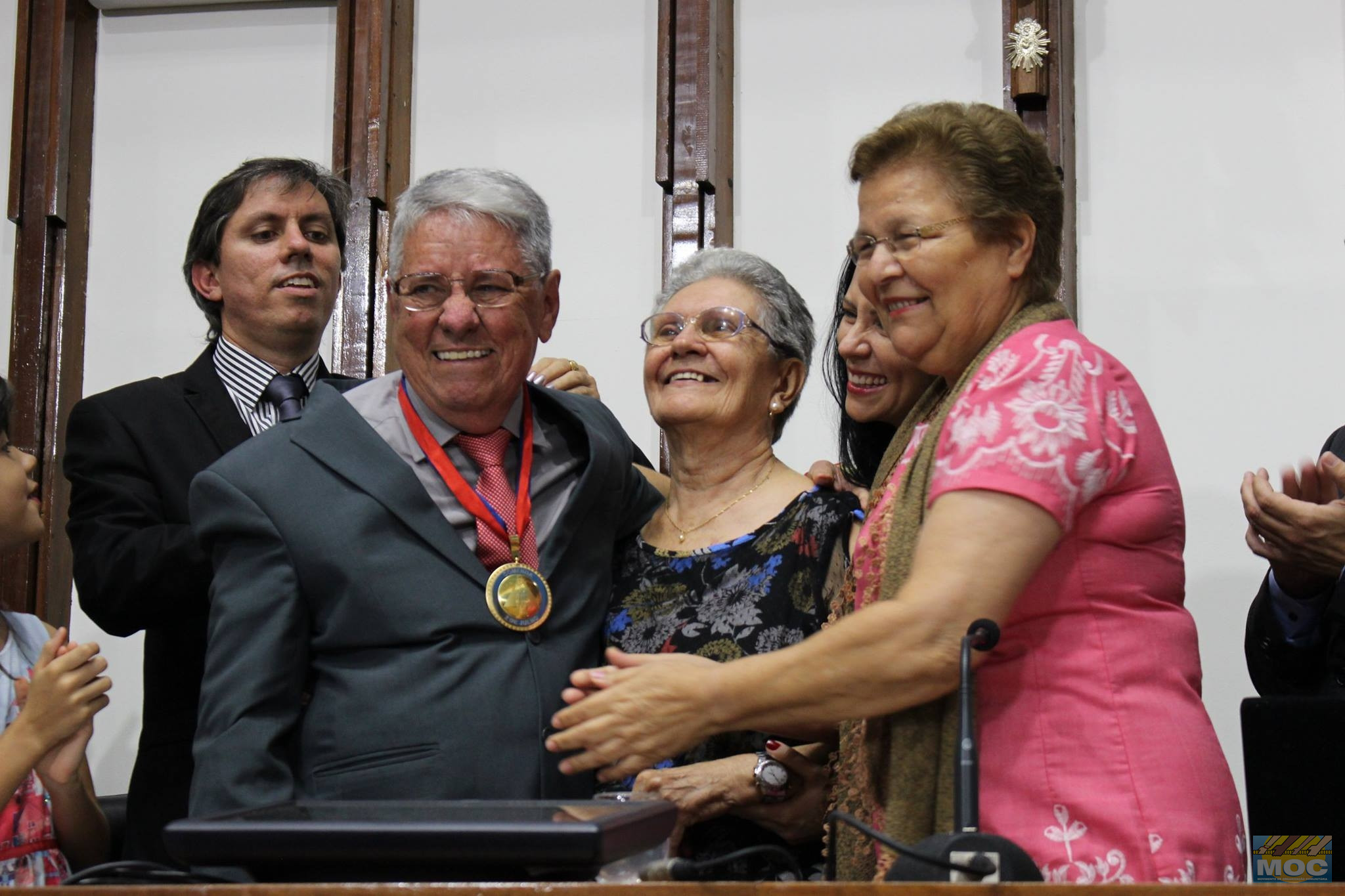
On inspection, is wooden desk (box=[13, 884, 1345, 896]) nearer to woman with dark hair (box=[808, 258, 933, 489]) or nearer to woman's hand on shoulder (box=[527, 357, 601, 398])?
woman with dark hair (box=[808, 258, 933, 489])

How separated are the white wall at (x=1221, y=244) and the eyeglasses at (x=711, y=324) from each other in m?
1.29

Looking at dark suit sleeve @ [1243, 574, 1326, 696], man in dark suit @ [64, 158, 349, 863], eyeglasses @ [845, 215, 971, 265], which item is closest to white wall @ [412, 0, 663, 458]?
man in dark suit @ [64, 158, 349, 863]

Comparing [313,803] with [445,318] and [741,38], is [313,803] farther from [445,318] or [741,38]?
[741,38]

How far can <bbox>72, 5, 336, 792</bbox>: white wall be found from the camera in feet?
12.2

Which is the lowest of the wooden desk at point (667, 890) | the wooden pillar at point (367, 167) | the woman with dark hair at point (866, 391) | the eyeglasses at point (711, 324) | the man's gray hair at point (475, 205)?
the wooden desk at point (667, 890)

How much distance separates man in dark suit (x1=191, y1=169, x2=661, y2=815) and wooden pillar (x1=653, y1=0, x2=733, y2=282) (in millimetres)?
1231

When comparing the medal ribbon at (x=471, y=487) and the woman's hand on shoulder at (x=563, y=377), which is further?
the woman's hand on shoulder at (x=563, y=377)

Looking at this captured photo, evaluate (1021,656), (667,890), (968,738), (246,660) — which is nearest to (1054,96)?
(1021,656)

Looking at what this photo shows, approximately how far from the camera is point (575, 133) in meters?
3.61

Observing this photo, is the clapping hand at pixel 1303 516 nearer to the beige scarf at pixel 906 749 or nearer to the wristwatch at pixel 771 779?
the beige scarf at pixel 906 749

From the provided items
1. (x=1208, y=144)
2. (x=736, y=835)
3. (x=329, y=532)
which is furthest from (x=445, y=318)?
(x=1208, y=144)

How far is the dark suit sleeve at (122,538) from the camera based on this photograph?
88.7 inches

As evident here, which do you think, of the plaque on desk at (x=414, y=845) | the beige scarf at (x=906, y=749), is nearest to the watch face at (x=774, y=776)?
the beige scarf at (x=906, y=749)

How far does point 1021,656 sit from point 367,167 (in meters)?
2.30
